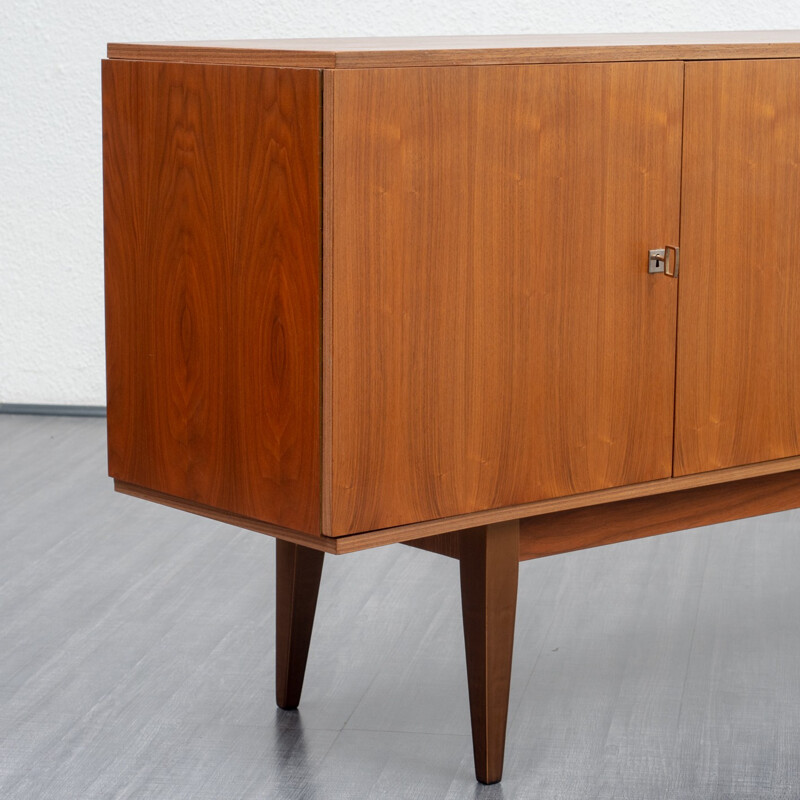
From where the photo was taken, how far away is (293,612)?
2301mm

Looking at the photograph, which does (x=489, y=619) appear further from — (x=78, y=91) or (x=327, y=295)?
(x=78, y=91)

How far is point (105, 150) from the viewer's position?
1.94 metres

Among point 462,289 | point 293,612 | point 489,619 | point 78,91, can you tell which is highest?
point 78,91

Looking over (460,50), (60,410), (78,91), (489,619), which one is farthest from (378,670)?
(78,91)

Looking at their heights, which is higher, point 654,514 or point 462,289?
point 462,289

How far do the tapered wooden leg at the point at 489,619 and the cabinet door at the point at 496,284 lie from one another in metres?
0.09

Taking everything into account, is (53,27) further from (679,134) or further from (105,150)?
(679,134)

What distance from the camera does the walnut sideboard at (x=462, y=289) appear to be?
172 cm

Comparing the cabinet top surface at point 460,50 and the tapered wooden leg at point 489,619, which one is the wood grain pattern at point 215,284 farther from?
the tapered wooden leg at point 489,619

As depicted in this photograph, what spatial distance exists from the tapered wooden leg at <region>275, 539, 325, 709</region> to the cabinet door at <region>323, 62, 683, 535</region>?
467 millimetres

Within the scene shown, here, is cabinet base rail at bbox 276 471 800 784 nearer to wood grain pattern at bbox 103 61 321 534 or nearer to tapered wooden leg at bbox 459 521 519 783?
tapered wooden leg at bbox 459 521 519 783

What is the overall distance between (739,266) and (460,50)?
0.56 m

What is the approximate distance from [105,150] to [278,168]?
34 cm

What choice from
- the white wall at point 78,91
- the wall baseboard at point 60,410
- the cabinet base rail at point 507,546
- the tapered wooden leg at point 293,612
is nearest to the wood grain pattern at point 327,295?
the cabinet base rail at point 507,546
